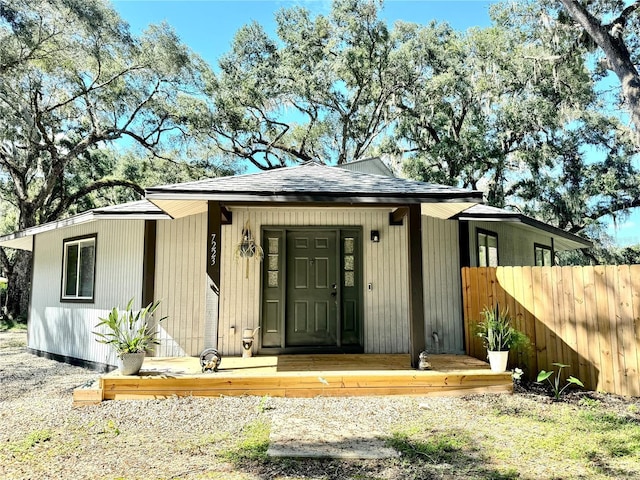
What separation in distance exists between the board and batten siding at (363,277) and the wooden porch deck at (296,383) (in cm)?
134

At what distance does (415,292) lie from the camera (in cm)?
471

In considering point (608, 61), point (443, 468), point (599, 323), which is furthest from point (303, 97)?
point (443, 468)

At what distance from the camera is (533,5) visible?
11.3 meters

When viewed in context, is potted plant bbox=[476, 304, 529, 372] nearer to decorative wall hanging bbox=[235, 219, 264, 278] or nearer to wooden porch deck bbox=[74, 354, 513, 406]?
wooden porch deck bbox=[74, 354, 513, 406]

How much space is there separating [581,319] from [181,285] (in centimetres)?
521

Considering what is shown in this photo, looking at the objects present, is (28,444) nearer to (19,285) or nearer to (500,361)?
(500,361)

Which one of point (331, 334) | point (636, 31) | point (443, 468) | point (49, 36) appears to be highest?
point (636, 31)

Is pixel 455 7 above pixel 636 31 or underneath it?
above

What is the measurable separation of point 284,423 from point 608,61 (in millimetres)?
11694

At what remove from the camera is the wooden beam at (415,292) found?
15.3 ft

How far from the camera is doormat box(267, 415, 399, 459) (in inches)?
118

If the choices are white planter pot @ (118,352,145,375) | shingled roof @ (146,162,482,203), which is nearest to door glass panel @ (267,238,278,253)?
shingled roof @ (146,162,482,203)

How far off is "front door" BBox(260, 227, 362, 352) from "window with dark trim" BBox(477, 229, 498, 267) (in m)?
2.12

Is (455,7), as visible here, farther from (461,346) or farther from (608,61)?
(461,346)
